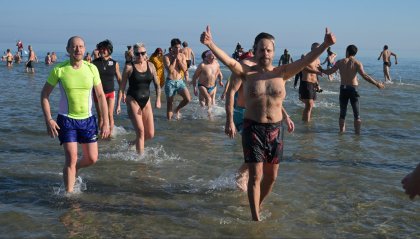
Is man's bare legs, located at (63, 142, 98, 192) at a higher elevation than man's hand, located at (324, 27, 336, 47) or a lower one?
lower

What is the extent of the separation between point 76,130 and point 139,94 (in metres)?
2.05

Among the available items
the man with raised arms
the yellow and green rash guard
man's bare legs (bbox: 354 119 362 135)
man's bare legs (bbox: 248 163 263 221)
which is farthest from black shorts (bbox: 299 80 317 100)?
man's bare legs (bbox: 248 163 263 221)

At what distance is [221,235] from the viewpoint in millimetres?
4840

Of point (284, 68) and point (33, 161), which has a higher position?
point (284, 68)

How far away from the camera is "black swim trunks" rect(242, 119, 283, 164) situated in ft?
16.1

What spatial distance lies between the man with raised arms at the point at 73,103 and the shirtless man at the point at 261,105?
5.44 ft

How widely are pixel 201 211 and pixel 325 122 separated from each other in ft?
25.6

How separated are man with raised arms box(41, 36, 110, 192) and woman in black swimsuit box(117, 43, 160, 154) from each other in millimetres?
1770

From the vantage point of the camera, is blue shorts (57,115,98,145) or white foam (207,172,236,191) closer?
blue shorts (57,115,98,145)

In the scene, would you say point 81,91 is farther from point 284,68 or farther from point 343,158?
point 343,158

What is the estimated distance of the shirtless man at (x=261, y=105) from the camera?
16.1 feet

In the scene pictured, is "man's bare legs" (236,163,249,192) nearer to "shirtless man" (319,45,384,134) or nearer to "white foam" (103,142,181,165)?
"white foam" (103,142,181,165)

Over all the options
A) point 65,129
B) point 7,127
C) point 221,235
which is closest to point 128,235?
point 221,235

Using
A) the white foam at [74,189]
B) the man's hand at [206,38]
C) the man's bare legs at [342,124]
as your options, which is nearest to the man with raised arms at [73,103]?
the white foam at [74,189]
